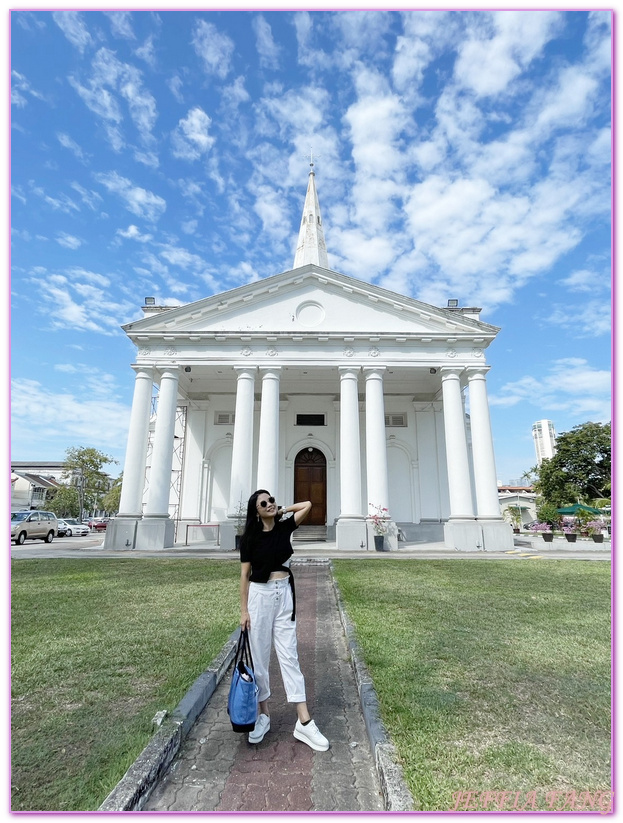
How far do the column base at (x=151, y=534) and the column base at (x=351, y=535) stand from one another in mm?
7275

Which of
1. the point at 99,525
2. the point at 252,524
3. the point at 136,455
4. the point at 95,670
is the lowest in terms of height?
the point at 99,525

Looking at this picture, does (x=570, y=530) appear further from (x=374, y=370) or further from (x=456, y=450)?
(x=374, y=370)

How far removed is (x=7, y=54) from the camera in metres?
3.22

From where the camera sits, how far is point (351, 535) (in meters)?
17.8

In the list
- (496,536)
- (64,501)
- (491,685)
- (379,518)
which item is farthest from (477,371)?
(64,501)

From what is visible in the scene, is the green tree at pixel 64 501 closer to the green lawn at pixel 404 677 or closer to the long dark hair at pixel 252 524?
the green lawn at pixel 404 677

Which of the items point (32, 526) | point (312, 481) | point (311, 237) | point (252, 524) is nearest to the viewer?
point (252, 524)

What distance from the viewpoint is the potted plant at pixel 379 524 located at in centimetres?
1747

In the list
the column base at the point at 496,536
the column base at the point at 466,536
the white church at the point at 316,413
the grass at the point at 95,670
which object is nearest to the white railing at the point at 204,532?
the white church at the point at 316,413

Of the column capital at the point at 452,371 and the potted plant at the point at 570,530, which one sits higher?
the column capital at the point at 452,371

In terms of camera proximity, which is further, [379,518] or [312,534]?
[312,534]

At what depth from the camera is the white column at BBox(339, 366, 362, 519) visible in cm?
1845

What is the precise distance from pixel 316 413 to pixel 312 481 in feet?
12.7

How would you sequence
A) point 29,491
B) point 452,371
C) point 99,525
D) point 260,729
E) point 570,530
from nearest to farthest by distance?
point 260,729
point 452,371
point 570,530
point 99,525
point 29,491
